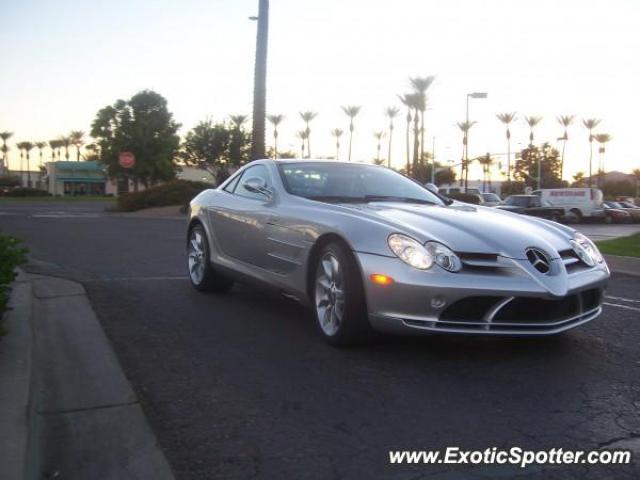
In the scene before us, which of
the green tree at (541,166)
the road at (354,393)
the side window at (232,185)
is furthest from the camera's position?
the green tree at (541,166)

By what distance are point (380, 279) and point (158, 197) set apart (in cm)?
2744

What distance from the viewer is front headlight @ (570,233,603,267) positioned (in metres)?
4.54

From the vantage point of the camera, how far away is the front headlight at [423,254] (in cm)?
399

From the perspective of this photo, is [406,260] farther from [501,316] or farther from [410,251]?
[501,316]

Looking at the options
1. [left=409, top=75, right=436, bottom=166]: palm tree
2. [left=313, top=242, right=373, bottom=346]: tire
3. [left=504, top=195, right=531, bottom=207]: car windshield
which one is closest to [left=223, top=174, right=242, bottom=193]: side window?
[left=313, top=242, right=373, bottom=346]: tire

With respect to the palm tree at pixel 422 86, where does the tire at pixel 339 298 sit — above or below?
below

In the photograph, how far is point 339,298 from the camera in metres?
4.40

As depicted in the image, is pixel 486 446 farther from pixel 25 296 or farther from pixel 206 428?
pixel 25 296

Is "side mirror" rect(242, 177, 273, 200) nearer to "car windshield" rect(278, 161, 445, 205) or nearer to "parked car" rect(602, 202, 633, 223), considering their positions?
"car windshield" rect(278, 161, 445, 205)

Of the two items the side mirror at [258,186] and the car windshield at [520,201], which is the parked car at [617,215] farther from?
the side mirror at [258,186]

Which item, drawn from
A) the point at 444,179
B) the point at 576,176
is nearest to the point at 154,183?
the point at 444,179

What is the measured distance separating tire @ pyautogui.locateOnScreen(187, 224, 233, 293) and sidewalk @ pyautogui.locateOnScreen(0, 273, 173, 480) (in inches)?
59.2

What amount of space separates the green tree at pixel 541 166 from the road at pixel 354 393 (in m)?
80.9

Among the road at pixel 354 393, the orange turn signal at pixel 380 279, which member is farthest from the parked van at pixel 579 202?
the orange turn signal at pixel 380 279
